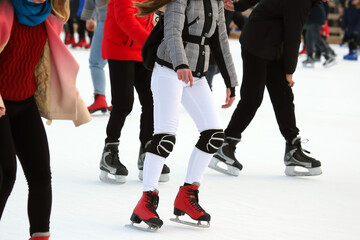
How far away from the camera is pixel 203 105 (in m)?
3.69

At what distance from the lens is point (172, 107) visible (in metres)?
3.64

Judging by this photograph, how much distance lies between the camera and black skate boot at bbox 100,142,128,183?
464 centimetres

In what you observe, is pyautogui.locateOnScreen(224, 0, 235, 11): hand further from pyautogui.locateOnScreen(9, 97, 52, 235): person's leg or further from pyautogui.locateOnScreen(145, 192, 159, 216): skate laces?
pyautogui.locateOnScreen(9, 97, 52, 235): person's leg

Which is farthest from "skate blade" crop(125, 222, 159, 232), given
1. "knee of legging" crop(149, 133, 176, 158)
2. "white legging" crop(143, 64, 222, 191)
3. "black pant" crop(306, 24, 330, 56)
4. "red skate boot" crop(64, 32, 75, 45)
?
"red skate boot" crop(64, 32, 75, 45)

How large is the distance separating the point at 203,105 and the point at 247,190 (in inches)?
45.2

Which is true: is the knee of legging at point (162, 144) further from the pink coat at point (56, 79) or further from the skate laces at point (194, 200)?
the pink coat at point (56, 79)

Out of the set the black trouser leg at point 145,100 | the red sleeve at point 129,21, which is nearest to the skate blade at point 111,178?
the black trouser leg at point 145,100

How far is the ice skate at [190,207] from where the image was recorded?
12.3ft

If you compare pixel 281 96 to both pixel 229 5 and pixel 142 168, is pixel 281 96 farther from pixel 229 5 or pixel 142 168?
pixel 142 168

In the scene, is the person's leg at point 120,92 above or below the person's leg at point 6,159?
below

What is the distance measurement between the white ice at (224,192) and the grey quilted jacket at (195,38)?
76 centimetres

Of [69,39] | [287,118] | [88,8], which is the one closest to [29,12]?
[287,118]

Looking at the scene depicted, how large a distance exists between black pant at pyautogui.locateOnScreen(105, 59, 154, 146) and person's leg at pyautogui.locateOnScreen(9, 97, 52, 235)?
1.67 metres

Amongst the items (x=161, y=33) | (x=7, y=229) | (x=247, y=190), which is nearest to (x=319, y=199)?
(x=247, y=190)
